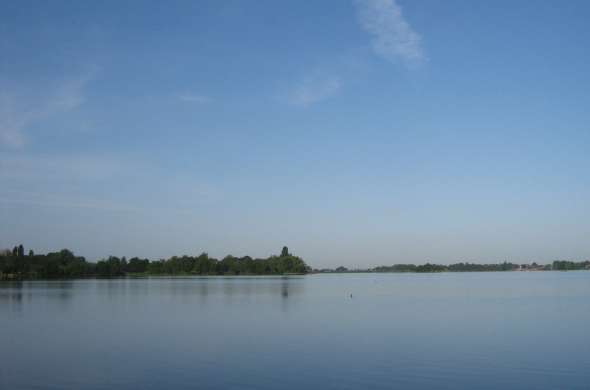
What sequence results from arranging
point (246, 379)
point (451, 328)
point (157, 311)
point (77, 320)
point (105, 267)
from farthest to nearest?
point (105, 267) → point (157, 311) → point (77, 320) → point (451, 328) → point (246, 379)

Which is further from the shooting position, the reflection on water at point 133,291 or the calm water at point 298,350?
the reflection on water at point 133,291

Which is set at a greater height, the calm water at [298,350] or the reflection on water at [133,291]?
the calm water at [298,350]

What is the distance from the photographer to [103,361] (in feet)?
78.2

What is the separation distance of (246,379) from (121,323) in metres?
20.9

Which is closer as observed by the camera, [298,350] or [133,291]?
[298,350]

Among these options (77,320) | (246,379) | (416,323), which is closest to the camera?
(246,379)

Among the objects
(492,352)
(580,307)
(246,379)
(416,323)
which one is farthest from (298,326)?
(580,307)

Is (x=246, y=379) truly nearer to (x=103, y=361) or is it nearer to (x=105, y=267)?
(x=103, y=361)

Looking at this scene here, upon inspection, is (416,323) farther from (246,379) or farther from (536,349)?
(246,379)

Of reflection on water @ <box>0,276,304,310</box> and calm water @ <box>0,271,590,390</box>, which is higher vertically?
calm water @ <box>0,271,590,390</box>

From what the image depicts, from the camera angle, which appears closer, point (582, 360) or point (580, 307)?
point (582, 360)

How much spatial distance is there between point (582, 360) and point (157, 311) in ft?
110

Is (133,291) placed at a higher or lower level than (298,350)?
lower

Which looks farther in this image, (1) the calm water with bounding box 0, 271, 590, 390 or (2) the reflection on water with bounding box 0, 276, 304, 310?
(2) the reflection on water with bounding box 0, 276, 304, 310
